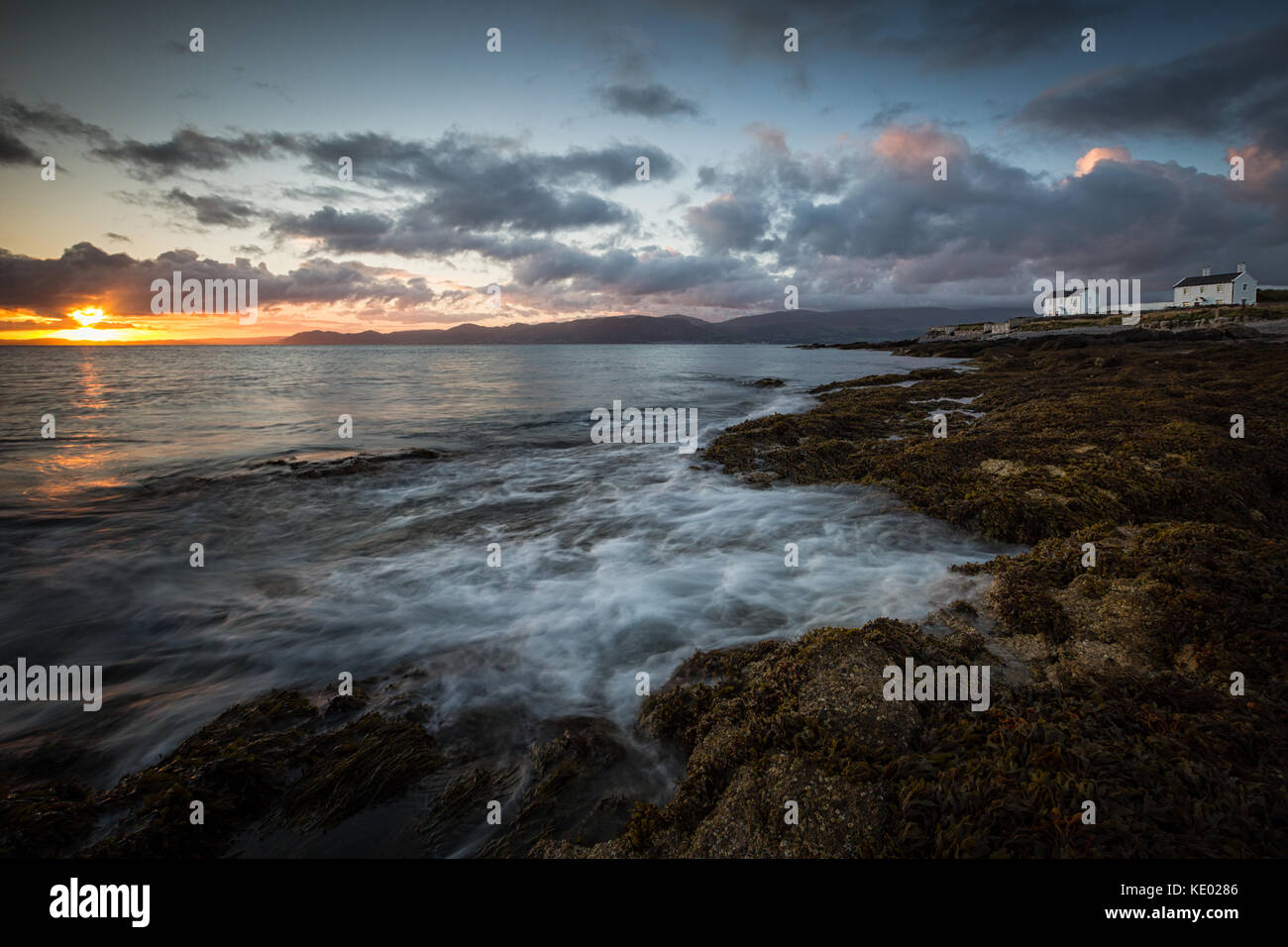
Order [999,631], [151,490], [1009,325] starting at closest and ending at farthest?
[999,631], [151,490], [1009,325]

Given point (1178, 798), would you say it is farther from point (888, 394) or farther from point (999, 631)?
point (888, 394)

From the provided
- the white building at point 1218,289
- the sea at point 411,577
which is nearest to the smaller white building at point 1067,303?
the white building at point 1218,289

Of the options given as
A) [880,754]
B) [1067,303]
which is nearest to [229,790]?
[880,754]

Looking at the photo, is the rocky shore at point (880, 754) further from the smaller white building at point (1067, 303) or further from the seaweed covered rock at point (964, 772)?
the smaller white building at point (1067, 303)

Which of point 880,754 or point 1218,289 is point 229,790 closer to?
point 880,754

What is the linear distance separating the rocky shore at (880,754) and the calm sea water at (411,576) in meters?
0.65

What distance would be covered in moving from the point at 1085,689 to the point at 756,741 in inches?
89.3

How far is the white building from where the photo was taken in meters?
64.8

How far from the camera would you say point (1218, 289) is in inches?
2675

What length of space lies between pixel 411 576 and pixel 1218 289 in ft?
341

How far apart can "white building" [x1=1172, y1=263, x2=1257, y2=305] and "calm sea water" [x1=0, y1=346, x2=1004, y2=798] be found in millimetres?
88852

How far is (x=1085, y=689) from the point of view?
340 cm

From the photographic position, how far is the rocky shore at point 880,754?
254 centimetres

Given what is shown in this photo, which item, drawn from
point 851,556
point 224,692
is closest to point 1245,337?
point 851,556
